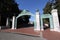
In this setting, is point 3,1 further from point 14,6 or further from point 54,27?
point 54,27

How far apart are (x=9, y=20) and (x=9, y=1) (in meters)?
6.84

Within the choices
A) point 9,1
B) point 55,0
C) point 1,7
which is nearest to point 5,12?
point 1,7

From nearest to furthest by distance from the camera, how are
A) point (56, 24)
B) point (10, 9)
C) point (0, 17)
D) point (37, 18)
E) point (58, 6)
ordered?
point (56, 24), point (37, 18), point (58, 6), point (0, 17), point (10, 9)

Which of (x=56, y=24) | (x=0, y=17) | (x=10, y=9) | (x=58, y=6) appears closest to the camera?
(x=56, y=24)

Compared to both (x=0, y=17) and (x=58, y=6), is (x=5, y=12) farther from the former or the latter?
(x=58, y=6)

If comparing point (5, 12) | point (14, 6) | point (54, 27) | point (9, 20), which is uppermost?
point (14, 6)

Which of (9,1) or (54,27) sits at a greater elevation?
(9,1)

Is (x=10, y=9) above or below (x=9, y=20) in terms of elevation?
above

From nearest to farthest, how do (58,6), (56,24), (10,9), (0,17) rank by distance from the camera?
(56,24) → (58,6) → (0,17) → (10,9)

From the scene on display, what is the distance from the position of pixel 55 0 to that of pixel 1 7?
50.0ft

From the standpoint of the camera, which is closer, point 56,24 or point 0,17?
point 56,24

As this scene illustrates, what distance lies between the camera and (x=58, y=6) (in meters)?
24.0

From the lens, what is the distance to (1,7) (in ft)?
89.8

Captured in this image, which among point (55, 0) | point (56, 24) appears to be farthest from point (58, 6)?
point (56, 24)
